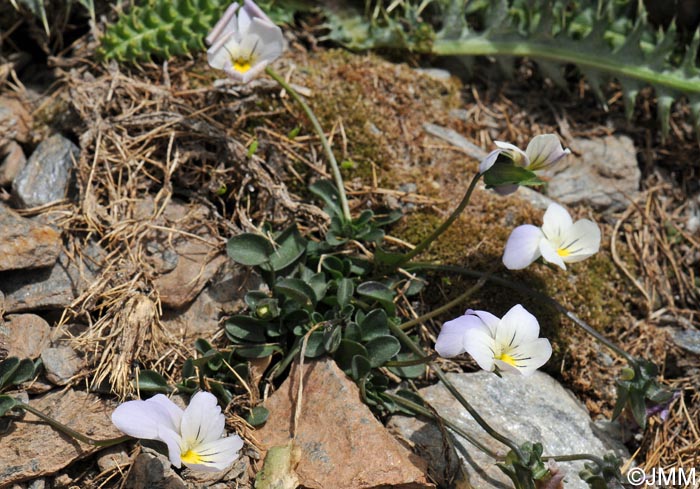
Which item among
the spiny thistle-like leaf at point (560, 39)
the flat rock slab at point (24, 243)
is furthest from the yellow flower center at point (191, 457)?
the spiny thistle-like leaf at point (560, 39)

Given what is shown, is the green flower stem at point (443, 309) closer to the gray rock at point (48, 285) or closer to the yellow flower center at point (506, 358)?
the yellow flower center at point (506, 358)

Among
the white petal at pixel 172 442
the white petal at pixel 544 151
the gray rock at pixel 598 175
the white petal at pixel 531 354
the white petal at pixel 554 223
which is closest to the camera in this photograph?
the white petal at pixel 172 442

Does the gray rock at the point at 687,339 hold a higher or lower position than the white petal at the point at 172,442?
lower

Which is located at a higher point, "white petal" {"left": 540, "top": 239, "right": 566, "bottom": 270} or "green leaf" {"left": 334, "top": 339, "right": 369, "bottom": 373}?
"white petal" {"left": 540, "top": 239, "right": 566, "bottom": 270}

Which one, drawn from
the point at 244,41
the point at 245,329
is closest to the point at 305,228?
the point at 245,329

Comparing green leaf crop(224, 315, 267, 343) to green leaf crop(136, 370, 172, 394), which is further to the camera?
green leaf crop(224, 315, 267, 343)

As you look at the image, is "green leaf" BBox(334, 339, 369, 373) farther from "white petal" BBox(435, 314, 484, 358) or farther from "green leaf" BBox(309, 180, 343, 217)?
"green leaf" BBox(309, 180, 343, 217)

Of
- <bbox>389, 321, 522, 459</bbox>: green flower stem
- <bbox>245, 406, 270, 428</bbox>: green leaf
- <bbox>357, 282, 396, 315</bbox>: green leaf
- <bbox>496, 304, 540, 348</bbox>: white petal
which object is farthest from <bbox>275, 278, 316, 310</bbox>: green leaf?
<bbox>496, 304, 540, 348</bbox>: white petal
